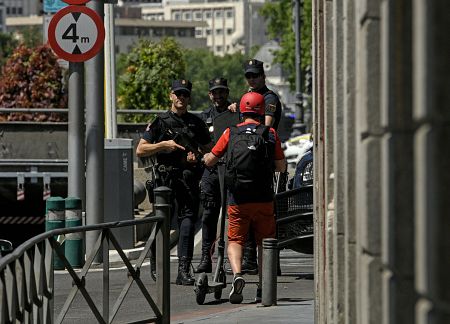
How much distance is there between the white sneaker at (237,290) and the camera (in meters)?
11.5

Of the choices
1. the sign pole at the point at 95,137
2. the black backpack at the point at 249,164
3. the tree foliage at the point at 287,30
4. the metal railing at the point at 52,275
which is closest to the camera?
the metal railing at the point at 52,275

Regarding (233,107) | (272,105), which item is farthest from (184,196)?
(272,105)

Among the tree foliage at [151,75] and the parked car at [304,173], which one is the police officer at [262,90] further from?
the tree foliage at [151,75]

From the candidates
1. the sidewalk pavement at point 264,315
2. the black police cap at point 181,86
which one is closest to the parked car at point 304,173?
the black police cap at point 181,86

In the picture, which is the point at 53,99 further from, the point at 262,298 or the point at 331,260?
the point at 331,260

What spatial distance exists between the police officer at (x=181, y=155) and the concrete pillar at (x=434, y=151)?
1027 centimetres

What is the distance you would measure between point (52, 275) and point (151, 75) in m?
38.5

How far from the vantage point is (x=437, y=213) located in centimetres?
276

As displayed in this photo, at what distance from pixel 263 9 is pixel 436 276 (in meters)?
77.5

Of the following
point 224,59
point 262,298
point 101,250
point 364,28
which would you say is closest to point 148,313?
point 101,250

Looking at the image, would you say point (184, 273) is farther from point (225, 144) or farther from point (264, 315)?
point (264, 315)

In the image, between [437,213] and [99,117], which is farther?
[99,117]

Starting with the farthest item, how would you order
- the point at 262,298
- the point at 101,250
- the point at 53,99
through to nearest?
1. the point at 53,99
2. the point at 262,298
3. the point at 101,250

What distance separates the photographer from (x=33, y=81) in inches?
1911
